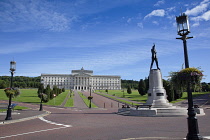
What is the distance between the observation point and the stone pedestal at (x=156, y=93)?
22.4m

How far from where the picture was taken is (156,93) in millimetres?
23188

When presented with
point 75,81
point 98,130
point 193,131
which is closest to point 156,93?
point 98,130

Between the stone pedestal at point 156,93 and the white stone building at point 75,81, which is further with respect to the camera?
the white stone building at point 75,81

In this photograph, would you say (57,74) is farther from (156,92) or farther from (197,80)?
(197,80)

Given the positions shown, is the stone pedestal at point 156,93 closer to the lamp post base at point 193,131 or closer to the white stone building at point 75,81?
the lamp post base at point 193,131

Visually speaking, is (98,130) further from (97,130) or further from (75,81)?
(75,81)

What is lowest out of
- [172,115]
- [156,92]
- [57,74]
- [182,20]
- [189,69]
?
[172,115]

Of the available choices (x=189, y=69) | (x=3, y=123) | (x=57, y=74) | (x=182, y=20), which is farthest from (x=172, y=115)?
(x=57, y=74)

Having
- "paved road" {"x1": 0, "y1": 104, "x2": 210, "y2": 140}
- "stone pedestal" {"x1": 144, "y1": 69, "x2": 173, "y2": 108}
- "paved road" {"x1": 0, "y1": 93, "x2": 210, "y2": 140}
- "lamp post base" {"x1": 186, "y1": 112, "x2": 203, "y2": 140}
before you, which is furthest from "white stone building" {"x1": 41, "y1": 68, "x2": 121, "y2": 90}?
"lamp post base" {"x1": 186, "y1": 112, "x2": 203, "y2": 140}

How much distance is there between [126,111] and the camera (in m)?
21.8

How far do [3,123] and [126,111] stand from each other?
13374 millimetres

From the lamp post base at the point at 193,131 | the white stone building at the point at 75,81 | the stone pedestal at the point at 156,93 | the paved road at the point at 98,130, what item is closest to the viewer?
the lamp post base at the point at 193,131

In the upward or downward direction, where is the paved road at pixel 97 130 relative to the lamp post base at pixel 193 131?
downward

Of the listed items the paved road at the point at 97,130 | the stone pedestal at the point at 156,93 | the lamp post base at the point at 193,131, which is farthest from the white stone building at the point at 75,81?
the lamp post base at the point at 193,131
